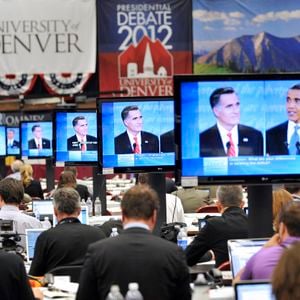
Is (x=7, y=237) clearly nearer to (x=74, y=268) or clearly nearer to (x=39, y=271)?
(x=39, y=271)

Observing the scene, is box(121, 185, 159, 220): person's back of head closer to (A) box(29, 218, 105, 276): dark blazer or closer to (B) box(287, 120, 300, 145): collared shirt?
(B) box(287, 120, 300, 145): collared shirt

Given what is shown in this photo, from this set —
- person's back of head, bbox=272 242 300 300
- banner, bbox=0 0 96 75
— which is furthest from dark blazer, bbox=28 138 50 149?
person's back of head, bbox=272 242 300 300

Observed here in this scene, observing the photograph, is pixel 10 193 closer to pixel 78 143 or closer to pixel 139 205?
pixel 78 143

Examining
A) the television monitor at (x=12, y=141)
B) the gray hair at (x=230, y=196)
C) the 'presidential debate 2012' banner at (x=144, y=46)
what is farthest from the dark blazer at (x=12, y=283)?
the 'presidential debate 2012' banner at (x=144, y=46)

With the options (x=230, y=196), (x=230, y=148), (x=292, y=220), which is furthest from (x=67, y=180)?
(x=292, y=220)

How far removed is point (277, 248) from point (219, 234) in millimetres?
2625

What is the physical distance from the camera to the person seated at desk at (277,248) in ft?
15.5

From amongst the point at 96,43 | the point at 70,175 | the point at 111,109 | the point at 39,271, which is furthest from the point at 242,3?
the point at 39,271

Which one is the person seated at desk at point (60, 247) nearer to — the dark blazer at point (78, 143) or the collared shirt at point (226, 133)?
the collared shirt at point (226, 133)

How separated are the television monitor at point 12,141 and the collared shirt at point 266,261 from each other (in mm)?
13833

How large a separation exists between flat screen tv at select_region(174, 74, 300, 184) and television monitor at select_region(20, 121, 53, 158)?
9.77 metres

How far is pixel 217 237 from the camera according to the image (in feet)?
24.3

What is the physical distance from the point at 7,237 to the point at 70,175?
447 cm

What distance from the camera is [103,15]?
22.1 m
